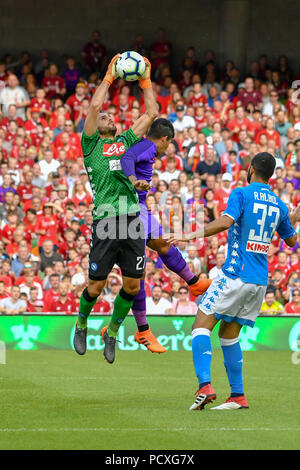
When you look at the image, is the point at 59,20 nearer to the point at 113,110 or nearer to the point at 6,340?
the point at 113,110

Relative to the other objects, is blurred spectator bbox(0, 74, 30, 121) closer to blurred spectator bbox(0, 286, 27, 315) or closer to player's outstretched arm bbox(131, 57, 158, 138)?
blurred spectator bbox(0, 286, 27, 315)

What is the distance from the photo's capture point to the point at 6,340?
16.5 metres

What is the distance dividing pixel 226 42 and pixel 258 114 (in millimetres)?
5196

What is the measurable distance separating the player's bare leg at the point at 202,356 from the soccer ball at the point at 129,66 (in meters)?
2.68

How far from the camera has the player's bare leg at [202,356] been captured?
8820mm

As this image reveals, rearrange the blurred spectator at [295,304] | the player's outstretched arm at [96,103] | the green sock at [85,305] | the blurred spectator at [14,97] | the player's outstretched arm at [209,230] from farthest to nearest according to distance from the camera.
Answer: the blurred spectator at [14,97], the blurred spectator at [295,304], the green sock at [85,305], the player's outstretched arm at [96,103], the player's outstretched arm at [209,230]

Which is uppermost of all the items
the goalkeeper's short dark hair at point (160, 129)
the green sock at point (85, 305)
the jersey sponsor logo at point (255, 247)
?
the goalkeeper's short dark hair at point (160, 129)

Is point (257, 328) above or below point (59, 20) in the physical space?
below

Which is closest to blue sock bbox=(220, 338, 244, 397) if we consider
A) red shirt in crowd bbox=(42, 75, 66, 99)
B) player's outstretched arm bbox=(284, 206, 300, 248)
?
player's outstretched arm bbox=(284, 206, 300, 248)

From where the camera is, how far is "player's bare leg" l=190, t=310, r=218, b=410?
8820 mm

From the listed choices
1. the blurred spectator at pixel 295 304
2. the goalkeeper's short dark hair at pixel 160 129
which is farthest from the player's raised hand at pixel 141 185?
the blurred spectator at pixel 295 304

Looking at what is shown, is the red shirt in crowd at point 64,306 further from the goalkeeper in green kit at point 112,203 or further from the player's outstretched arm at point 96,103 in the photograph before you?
the player's outstretched arm at point 96,103

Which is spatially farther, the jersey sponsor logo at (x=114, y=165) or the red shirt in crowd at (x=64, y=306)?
the red shirt in crowd at (x=64, y=306)

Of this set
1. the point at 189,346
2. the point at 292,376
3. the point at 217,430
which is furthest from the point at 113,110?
the point at 217,430
